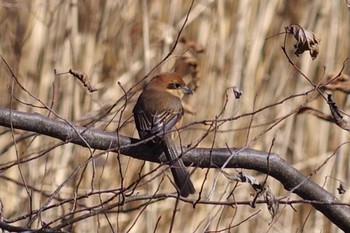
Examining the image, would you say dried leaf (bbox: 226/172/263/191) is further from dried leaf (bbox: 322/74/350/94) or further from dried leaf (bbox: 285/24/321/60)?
dried leaf (bbox: 322/74/350/94)

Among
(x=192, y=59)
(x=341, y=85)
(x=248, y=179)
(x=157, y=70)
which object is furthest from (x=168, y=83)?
(x=248, y=179)

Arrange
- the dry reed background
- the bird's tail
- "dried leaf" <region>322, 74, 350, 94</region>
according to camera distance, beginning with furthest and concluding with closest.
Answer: the dry reed background
"dried leaf" <region>322, 74, 350, 94</region>
the bird's tail

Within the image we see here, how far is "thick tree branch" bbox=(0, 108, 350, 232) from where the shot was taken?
2.04m

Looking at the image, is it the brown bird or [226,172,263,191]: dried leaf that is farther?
the brown bird

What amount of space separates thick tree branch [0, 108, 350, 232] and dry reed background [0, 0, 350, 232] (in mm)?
1648

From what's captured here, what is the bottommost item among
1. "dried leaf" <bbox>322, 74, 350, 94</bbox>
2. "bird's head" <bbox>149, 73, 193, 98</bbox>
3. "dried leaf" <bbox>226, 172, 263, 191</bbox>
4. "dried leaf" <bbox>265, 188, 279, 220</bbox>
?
"dried leaf" <bbox>265, 188, 279, 220</bbox>

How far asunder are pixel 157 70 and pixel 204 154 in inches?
80.5

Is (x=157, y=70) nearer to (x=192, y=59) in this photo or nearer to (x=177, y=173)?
(x=192, y=59)

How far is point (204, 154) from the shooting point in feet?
6.90

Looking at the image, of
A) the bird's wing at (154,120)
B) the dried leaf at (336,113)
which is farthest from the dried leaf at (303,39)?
the bird's wing at (154,120)

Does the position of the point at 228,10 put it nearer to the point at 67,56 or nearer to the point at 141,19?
the point at 141,19

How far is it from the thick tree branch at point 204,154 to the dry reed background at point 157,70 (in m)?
1.65

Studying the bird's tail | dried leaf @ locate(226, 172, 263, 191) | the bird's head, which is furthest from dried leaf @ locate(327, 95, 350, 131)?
the bird's head

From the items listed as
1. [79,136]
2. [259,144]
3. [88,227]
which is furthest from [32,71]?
[79,136]
